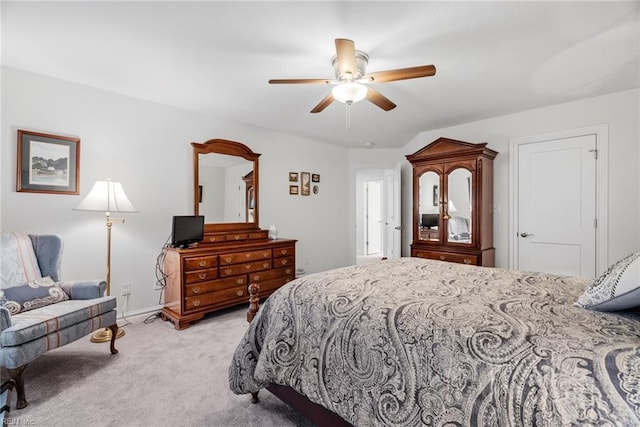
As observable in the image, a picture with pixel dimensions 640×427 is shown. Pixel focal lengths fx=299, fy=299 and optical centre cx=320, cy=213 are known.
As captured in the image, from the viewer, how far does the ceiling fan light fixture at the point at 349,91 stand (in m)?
2.04

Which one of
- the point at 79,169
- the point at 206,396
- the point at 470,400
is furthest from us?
the point at 79,169

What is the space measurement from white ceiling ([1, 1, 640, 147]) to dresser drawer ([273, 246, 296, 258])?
5.79 ft

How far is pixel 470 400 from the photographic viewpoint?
97 cm

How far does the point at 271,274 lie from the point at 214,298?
2.50 ft

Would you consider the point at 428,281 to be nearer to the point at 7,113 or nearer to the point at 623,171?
the point at 623,171

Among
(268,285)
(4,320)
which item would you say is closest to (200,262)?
(268,285)

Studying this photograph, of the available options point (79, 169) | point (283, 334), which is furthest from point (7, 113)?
point (283, 334)

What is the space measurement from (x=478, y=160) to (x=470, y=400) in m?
3.21

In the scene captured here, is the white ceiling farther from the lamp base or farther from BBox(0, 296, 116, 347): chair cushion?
the lamp base

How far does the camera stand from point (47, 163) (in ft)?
8.86

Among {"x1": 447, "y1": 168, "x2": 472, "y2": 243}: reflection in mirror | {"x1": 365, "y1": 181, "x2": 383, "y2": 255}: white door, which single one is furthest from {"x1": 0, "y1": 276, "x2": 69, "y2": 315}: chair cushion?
{"x1": 365, "y1": 181, "x2": 383, "y2": 255}: white door

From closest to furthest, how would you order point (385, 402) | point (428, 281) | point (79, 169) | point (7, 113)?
1. point (385, 402)
2. point (428, 281)
3. point (7, 113)
4. point (79, 169)

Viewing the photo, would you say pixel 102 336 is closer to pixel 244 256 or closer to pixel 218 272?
pixel 218 272

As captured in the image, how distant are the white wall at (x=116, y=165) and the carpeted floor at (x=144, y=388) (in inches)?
32.3
